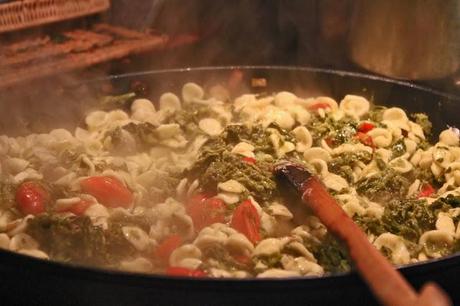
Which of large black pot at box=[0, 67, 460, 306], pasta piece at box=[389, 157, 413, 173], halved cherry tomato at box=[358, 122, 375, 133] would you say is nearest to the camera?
large black pot at box=[0, 67, 460, 306]

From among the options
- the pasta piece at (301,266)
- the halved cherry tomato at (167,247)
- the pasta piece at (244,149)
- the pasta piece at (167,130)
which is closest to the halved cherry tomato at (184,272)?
the halved cherry tomato at (167,247)

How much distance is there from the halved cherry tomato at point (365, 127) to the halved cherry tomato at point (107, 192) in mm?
1237

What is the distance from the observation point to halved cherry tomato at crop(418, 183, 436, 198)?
104 inches

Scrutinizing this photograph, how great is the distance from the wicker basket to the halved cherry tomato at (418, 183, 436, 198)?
2925mm

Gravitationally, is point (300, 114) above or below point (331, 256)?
above

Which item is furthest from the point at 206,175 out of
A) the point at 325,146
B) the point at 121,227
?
the point at 325,146

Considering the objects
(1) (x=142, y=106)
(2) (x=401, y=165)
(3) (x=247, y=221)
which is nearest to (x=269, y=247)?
(3) (x=247, y=221)

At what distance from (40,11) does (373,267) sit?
3529mm

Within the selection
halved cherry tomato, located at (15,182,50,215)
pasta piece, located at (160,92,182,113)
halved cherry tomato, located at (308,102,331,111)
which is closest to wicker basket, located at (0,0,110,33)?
pasta piece, located at (160,92,182,113)

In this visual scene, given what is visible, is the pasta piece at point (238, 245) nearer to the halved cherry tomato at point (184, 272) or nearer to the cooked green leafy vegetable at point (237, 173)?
the halved cherry tomato at point (184, 272)

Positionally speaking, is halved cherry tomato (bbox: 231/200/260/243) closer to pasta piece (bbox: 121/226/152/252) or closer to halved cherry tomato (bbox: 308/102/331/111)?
pasta piece (bbox: 121/226/152/252)

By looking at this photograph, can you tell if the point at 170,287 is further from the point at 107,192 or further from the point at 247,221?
the point at 107,192

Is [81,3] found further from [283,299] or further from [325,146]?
[283,299]

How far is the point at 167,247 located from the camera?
2.15 metres
